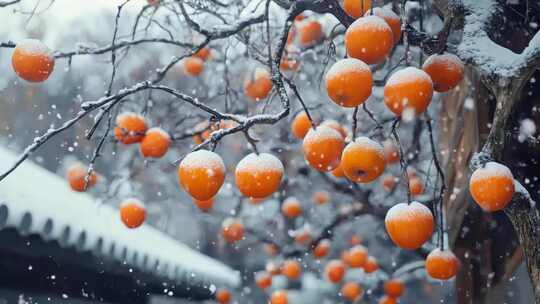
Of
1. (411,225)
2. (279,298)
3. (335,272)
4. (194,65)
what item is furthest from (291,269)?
(411,225)

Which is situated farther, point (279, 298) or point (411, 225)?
point (279, 298)

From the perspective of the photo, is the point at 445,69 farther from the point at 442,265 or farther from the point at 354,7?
the point at 442,265

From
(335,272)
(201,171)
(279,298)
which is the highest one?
(201,171)

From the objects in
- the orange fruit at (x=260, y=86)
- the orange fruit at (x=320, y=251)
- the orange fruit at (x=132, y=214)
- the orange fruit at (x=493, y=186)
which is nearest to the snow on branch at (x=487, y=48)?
the orange fruit at (x=493, y=186)

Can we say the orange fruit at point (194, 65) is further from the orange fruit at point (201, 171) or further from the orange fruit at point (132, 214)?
the orange fruit at point (201, 171)

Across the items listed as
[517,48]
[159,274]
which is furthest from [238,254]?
[517,48]

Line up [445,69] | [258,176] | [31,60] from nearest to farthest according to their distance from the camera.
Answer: [258,176] → [445,69] → [31,60]

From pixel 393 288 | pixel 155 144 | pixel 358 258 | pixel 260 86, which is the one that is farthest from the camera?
pixel 393 288

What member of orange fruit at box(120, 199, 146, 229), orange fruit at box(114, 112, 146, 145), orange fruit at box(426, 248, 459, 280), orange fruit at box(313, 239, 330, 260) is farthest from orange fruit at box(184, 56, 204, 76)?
orange fruit at box(313, 239, 330, 260)
